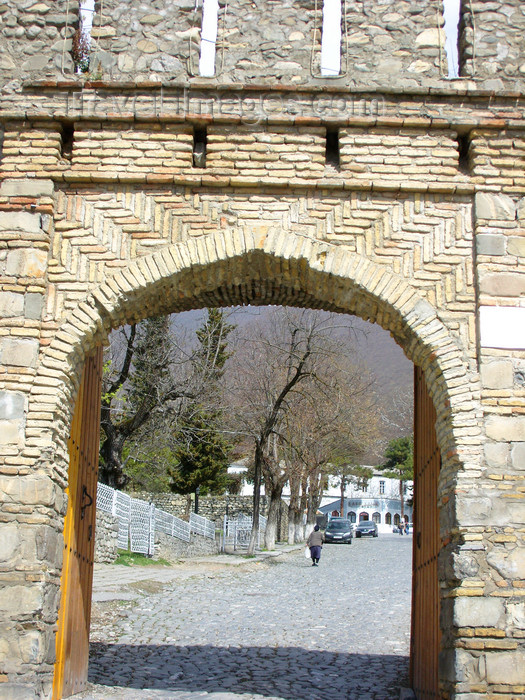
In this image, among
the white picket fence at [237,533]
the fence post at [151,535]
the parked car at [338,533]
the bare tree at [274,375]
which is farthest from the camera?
the parked car at [338,533]

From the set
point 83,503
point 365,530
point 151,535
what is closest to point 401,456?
point 365,530

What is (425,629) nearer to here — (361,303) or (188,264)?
(361,303)

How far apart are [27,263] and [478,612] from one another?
3894mm

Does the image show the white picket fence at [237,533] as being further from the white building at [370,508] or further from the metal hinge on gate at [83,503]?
the white building at [370,508]

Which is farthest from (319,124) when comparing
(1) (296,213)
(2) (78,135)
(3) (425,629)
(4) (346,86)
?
(3) (425,629)

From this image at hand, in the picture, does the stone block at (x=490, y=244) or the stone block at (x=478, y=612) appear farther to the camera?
the stone block at (x=490, y=244)

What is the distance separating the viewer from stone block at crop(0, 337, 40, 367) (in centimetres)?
541

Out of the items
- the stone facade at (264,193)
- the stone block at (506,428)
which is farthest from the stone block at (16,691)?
the stone block at (506,428)

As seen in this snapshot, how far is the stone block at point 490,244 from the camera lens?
5.57 meters

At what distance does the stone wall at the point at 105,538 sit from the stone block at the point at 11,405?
34.9 ft

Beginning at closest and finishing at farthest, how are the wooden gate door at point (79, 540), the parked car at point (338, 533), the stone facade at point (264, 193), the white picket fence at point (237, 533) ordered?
1. the stone facade at point (264, 193)
2. the wooden gate door at point (79, 540)
3. the white picket fence at point (237, 533)
4. the parked car at point (338, 533)

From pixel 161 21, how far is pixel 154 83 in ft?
1.68

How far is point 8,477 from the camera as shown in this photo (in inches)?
205

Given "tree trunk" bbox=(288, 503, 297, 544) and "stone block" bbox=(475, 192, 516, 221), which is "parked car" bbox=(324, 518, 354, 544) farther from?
"stone block" bbox=(475, 192, 516, 221)
